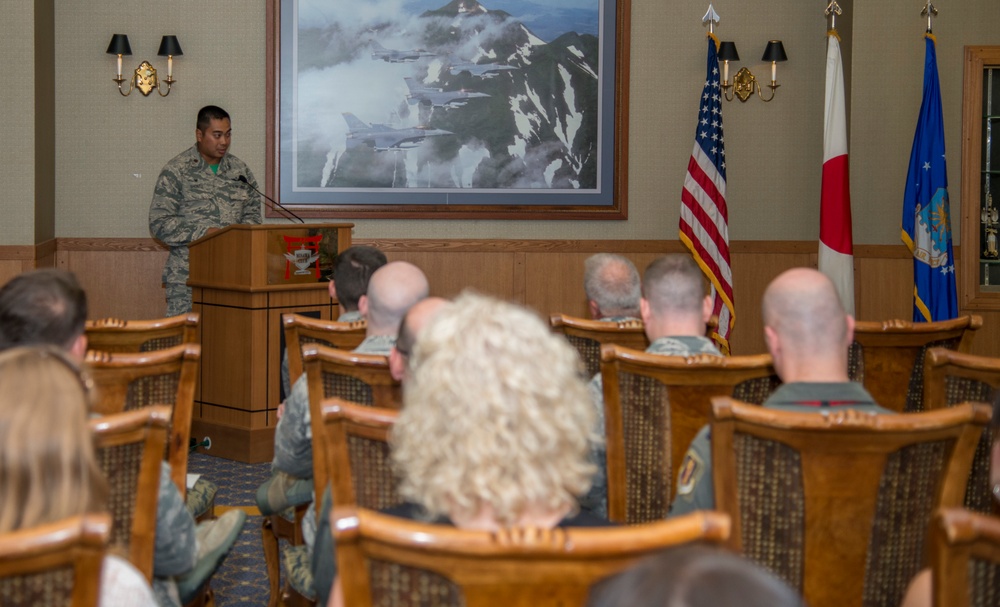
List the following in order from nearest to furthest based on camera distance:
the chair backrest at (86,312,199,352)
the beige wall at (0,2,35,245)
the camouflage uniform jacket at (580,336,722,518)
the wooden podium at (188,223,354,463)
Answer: the camouflage uniform jacket at (580,336,722,518)
the chair backrest at (86,312,199,352)
the wooden podium at (188,223,354,463)
the beige wall at (0,2,35,245)

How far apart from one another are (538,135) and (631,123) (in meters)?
0.66

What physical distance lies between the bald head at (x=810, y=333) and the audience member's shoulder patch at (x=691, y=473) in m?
0.38

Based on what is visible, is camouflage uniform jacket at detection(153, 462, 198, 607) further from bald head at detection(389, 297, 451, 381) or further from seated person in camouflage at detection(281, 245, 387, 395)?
seated person in camouflage at detection(281, 245, 387, 395)

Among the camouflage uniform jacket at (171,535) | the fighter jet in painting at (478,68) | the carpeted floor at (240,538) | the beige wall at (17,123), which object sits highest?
the fighter jet in painting at (478,68)

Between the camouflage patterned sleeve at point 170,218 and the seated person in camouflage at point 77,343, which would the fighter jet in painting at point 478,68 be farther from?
the seated person in camouflage at point 77,343

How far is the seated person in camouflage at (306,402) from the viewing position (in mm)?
2811

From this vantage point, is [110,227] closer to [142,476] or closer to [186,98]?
[186,98]

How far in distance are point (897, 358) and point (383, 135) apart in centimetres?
489

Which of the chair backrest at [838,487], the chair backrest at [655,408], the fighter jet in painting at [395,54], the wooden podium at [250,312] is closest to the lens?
the chair backrest at [838,487]

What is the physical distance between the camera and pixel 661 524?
131 centimetres

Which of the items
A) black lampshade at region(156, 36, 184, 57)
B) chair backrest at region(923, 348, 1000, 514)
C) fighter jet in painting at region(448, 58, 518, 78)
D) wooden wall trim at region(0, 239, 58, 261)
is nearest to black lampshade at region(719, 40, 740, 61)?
fighter jet in painting at region(448, 58, 518, 78)

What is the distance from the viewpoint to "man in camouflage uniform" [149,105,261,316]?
6.53 m

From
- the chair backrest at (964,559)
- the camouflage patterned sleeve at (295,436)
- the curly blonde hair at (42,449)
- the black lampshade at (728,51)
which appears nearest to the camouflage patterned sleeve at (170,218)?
the black lampshade at (728,51)

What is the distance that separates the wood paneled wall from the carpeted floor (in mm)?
2094
